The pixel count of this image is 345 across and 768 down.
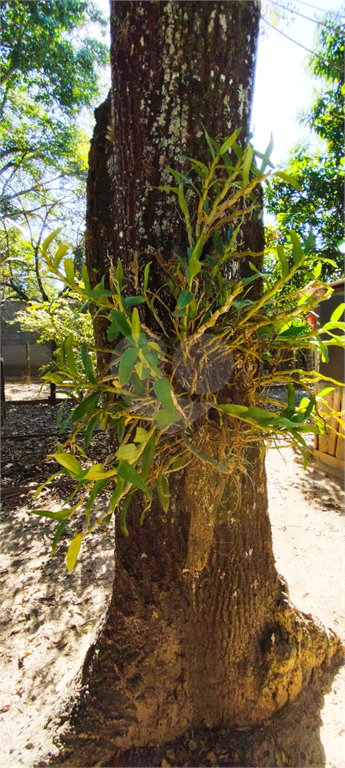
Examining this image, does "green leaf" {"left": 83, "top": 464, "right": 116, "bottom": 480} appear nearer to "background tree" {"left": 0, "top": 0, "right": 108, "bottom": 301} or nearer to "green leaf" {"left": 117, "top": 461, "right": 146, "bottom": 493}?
"green leaf" {"left": 117, "top": 461, "right": 146, "bottom": 493}

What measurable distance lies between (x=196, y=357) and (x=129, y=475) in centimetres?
24

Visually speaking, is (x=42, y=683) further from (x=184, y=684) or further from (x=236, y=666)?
(x=236, y=666)

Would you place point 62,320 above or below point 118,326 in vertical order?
above

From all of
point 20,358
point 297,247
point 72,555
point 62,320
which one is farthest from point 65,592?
point 20,358

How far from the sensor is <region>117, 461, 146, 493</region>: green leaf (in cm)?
70

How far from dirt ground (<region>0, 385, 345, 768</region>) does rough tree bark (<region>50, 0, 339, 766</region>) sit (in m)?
0.12

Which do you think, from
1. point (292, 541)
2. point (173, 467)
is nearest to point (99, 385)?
point (173, 467)

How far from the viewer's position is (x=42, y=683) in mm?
1479

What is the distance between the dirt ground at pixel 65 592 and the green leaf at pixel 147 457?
83cm

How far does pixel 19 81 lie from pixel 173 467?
8.16 metres

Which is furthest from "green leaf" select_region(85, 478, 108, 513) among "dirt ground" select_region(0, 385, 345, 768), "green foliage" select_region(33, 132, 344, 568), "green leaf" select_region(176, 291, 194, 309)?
"dirt ground" select_region(0, 385, 345, 768)

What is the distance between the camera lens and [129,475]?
0.71 metres

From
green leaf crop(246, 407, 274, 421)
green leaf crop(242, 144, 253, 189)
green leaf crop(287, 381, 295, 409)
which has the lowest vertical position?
green leaf crop(246, 407, 274, 421)

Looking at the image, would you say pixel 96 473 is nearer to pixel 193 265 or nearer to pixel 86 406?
pixel 86 406
